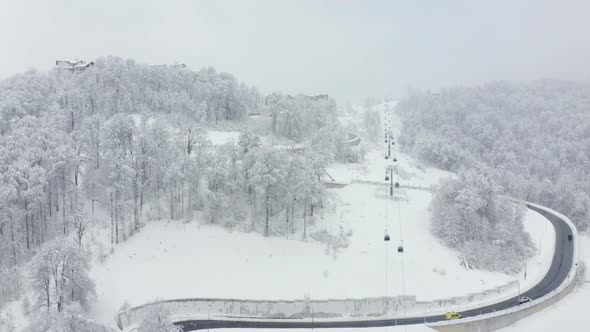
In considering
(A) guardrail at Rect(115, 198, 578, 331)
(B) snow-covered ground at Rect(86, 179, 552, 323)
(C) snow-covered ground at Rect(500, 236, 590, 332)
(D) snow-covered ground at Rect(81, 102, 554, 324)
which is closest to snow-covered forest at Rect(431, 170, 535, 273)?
(D) snow-covered ground at Rect(81, 102, 554, 324)

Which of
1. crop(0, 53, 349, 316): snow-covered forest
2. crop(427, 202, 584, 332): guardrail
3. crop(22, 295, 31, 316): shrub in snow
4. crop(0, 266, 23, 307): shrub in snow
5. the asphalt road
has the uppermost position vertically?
crop(0, 53, 349, 316): snow-covered forest

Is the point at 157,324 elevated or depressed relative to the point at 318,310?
elevated

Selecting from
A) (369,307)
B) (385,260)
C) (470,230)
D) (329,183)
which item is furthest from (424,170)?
(369,307)

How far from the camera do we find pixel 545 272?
46.1 meters

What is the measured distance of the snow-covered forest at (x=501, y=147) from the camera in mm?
48594

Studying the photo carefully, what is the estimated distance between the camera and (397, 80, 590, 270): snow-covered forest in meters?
48.6

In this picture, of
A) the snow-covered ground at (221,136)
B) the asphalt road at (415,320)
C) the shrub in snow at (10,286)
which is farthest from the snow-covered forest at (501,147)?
the shrub in snow at (10,286)

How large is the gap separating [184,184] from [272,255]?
37.3 ft

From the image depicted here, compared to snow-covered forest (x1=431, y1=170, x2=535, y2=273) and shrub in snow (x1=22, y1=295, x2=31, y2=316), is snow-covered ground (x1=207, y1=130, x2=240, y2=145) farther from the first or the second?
shrub in snow (x1=22, y1=295, x2=31, y2=316)

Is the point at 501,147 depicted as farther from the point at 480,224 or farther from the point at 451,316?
the point at 451,316

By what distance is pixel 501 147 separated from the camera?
324 feet

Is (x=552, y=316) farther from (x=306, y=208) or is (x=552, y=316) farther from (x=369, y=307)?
(x=306, y=208)

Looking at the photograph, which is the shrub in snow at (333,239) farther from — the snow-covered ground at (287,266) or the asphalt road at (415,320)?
the asphalt road at (415,320)

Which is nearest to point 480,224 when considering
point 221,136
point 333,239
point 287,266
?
point 333,239
